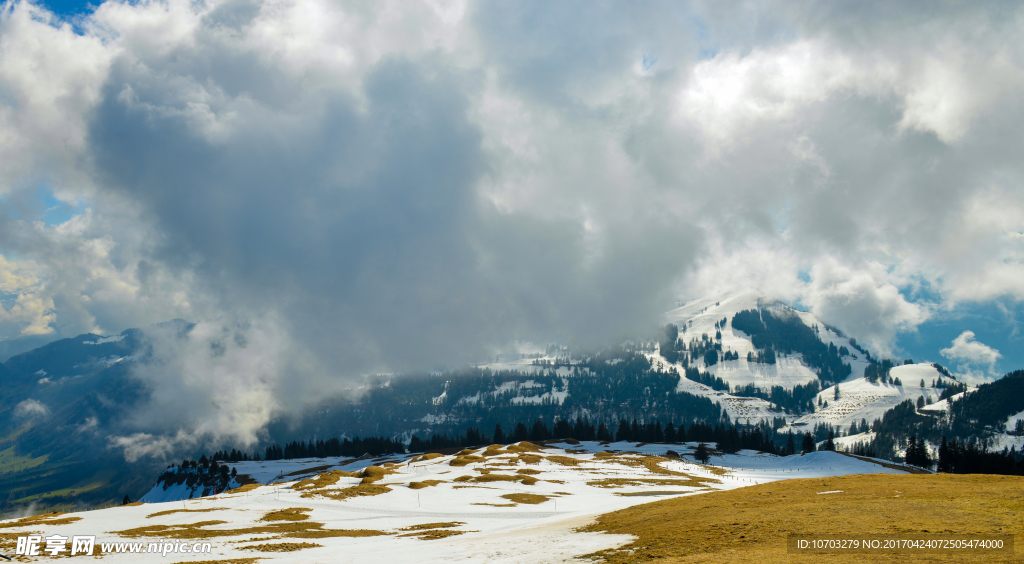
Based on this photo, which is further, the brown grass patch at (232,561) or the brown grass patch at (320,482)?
the brown grass patch at (320,482)

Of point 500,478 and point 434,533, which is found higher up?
point 434,533

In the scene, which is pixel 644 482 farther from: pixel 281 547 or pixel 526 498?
pixel 281 547

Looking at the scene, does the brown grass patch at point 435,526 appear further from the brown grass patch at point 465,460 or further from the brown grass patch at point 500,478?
the brown grass patch at point 465,460

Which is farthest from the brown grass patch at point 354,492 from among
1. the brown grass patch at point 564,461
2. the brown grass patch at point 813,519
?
the brown grass patch at point 564,461

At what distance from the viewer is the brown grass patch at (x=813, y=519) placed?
86.7ft

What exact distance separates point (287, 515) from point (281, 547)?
1857cm

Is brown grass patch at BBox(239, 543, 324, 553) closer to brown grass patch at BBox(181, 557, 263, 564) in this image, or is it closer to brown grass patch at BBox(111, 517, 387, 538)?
brown grass patch at BBox(181, 557, 263, 564)

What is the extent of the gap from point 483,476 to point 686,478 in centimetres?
4037

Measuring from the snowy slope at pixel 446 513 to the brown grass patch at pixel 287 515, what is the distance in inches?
35.1

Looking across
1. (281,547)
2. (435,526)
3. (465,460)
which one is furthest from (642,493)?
(465,460)

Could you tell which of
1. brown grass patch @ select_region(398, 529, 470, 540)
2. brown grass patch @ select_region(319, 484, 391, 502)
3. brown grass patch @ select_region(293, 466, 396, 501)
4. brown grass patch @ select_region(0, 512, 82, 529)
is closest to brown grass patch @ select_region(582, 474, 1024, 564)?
brown grass patch @ select_region(398, 529, 470, 540)

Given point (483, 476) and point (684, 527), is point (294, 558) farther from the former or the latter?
point (483, 476)

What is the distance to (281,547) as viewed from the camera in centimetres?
4300

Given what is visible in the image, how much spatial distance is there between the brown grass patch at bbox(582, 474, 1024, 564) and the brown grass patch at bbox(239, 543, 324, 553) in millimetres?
24280
